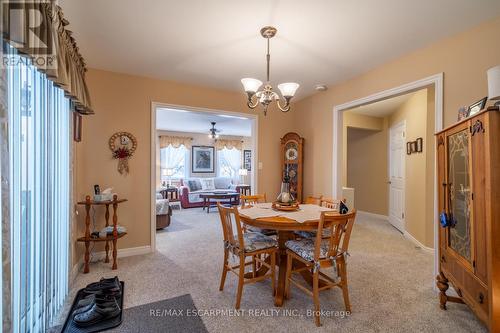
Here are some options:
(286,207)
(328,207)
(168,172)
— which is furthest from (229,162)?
(286,207)

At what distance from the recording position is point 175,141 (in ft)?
27.2

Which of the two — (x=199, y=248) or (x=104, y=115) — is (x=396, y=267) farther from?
(x=104, y=115)

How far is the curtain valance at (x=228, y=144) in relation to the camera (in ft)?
29.9

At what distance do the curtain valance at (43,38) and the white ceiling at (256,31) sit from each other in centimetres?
33

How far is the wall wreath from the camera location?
10.6 feet

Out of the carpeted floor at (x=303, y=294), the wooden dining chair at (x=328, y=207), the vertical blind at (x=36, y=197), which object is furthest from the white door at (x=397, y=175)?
the vertical blind at (x=36, y=197)

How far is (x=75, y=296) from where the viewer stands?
7.42ft

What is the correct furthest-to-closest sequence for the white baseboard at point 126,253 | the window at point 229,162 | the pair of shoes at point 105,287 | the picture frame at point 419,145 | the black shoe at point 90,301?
the window at point 229,162, the picture frame at point 419,145, the white baseboard at point 126,253, the pair of shoes at point 105,287, the black shoe at point 90,301

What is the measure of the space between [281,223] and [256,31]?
1.75 m

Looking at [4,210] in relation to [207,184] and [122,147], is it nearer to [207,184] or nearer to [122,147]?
[122,147]

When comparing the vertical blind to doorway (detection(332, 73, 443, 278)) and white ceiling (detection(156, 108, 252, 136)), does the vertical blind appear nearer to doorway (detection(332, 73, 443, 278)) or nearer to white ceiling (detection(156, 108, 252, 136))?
doorway (detection(332, 73, 443, 278))

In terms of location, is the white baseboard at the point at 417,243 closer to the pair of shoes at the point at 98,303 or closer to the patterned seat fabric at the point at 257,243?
the patterned seat fabric at the point at 257,243

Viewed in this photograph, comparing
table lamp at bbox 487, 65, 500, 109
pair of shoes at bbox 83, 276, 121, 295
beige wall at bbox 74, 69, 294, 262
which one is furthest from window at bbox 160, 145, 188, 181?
table lamp at bbox 487, 65, 500, 109

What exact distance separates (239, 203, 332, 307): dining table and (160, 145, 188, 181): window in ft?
20.4
